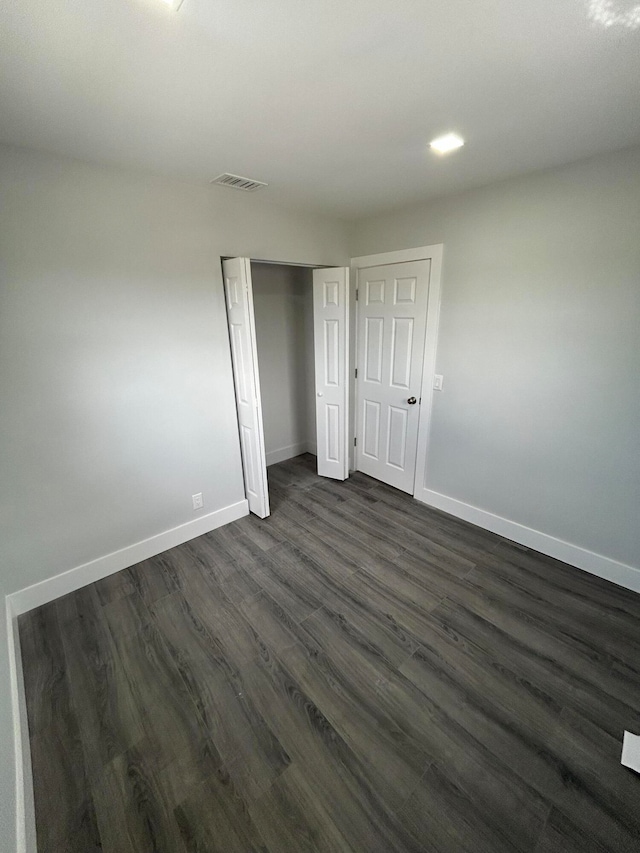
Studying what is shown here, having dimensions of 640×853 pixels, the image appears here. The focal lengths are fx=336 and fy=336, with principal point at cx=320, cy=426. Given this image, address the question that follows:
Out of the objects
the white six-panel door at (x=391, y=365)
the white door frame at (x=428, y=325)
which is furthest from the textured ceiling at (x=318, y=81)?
the white six-panel door at (x=391, y=365)

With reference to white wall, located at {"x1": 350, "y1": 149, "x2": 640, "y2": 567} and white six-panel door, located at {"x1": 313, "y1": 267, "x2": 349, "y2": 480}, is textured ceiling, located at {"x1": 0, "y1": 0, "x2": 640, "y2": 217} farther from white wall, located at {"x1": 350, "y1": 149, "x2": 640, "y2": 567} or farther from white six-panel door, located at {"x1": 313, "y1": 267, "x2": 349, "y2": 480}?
white six-panel door, located at {"x1": 313, "y1": 267, "x2": 349, "y2": 480}


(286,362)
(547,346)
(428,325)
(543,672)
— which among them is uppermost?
(428,325)

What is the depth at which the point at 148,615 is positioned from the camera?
2.03 m

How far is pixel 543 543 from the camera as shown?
8.03 feet

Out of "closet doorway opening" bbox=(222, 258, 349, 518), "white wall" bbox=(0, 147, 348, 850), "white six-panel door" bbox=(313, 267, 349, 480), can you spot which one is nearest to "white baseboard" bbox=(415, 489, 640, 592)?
"white six-panel door" bbox=(313, 267, 349, 480)

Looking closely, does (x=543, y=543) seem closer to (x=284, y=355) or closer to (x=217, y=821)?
(x=217, y=821)

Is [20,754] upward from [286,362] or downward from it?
downward

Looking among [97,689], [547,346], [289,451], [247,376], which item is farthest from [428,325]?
[97,689]

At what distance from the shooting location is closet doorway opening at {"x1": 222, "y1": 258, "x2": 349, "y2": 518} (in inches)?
100

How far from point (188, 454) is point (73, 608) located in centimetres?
116

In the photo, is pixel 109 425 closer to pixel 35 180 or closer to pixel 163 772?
pixel 35 180

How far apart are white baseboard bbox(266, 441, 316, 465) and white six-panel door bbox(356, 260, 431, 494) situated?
952 millimetres

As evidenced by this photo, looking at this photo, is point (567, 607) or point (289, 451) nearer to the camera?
point (567, 607)

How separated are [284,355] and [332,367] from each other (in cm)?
86
